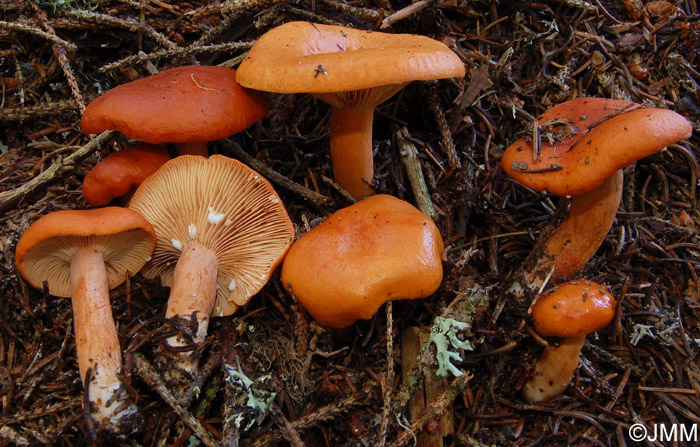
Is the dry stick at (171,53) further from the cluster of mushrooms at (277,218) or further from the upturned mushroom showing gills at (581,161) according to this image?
the upturned mushroom showing gills at (581,161)

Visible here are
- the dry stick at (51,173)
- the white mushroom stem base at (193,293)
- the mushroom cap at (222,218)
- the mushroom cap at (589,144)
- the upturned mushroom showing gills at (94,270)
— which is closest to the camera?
the mushroom cap at (589,144)

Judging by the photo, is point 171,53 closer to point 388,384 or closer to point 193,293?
point 193,293

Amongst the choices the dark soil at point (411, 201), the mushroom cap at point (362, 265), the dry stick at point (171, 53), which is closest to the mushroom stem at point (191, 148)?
the dark soil at point (411, 201)

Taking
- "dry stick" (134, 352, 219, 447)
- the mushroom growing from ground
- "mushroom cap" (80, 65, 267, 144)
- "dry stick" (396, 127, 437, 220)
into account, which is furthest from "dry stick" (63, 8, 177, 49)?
the mushroom growing from ground

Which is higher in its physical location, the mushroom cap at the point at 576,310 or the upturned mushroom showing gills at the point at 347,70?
the upturned mushroom showing gills at the point at 347,70

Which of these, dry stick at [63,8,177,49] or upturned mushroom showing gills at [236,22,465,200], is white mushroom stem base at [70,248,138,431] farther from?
dry stick at [63,8,177,49]

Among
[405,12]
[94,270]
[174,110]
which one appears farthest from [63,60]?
[405,12]
